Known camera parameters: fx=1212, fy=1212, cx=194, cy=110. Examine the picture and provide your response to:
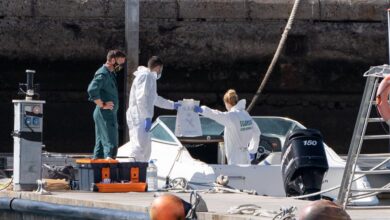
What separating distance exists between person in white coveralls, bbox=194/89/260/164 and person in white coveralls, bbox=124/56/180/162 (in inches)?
16.2

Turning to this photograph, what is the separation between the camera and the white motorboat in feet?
35.3

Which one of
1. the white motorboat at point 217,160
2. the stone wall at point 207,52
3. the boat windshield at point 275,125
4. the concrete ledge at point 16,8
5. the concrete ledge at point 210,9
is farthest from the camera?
the stone wall at point 207,52

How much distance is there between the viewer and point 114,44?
1770 centimetres

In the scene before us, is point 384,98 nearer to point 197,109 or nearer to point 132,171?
point 132,171

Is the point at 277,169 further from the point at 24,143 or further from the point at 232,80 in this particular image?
the point at 232,80

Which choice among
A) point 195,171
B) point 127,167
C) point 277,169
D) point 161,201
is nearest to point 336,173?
point 277,169

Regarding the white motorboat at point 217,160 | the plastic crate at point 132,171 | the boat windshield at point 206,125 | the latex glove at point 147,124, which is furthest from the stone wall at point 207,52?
the plastic crate at point 132,171

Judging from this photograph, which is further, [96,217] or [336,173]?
[336,173]

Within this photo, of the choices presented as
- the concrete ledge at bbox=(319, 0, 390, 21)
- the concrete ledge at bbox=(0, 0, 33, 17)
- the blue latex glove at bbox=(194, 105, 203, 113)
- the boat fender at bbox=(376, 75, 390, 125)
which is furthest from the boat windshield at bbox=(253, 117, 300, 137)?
the concrete ledge at bbox=(319, 0, 390, 21)

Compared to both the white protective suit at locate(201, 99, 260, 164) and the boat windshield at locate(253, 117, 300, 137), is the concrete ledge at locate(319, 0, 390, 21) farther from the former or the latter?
the white protective suit at locate(201, 99, 260, 164)

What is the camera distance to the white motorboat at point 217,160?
10766 millimetres

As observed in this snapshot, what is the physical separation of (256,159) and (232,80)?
262 inches

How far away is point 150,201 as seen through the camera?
29.2 ft

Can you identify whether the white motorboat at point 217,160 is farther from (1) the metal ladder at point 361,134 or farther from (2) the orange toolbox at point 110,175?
(1) the metal ladder at point 361,134
